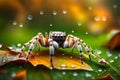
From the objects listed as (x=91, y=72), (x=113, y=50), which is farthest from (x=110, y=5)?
(x=91, y=72)

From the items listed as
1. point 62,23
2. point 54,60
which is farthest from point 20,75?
point 62,23

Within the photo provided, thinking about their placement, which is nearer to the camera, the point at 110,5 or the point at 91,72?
the point at 91,72

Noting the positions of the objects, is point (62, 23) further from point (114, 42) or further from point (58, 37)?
point (114, 42)

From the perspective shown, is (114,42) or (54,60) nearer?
(54,60)

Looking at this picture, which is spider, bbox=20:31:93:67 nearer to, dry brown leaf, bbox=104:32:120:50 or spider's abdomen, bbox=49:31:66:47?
spider's abdomen, bbox=49:31:66:47

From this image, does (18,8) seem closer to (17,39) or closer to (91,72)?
(17,39)

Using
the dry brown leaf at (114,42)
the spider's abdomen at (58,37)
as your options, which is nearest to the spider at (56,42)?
the spider's abdomen at (58,37)
